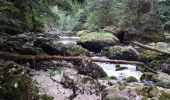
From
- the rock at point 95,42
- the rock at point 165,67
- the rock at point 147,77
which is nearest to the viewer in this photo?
the rock at point 147,77

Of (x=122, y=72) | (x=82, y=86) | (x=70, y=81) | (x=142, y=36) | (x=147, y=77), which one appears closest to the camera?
(x=82, y=86)

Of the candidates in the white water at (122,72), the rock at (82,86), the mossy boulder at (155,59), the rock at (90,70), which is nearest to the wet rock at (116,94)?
the rock at (82,86)

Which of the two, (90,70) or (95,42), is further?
(95,42)

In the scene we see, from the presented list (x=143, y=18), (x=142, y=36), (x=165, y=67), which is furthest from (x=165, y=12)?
(x=165, y=67)

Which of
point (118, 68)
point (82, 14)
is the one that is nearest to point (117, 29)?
point (118, 68)

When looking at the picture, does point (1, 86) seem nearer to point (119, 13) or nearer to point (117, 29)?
point (117, 29)

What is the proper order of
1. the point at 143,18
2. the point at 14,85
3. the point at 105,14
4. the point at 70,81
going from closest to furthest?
the point at 14,85, the point at 70,81, the point at 143,18, the point at 105,14

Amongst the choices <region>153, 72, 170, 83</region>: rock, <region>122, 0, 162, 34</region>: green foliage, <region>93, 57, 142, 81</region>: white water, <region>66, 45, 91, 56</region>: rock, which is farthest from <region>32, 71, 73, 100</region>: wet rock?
<region>122, 0, 162, 34</region>: green foliage

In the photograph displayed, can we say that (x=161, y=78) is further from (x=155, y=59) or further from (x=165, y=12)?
(x=165, y=12)

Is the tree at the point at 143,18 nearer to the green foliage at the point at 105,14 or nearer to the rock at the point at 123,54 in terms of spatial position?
the green foliage at the point at 105,14

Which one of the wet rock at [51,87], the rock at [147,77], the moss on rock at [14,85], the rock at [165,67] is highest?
the moss on rock at [14,85]

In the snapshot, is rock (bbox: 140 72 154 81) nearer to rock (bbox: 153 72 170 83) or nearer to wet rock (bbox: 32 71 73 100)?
→ rock (bbox: 153 72 170 83)

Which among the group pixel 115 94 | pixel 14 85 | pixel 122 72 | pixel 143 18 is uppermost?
pixel 14 85

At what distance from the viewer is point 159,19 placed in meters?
27.4
